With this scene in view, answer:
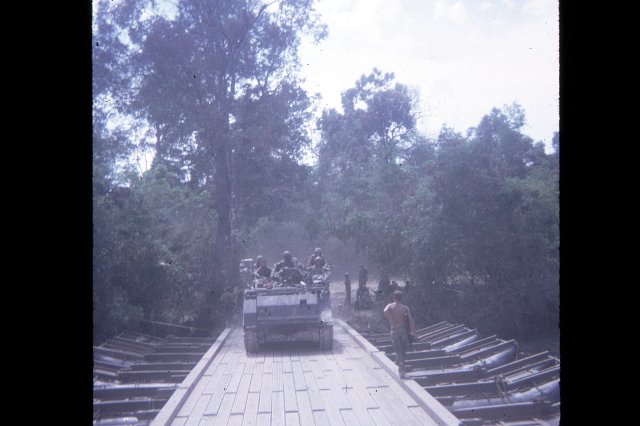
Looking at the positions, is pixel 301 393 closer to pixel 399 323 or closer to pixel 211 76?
A: pixel 399 323

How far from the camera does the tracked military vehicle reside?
482 inches

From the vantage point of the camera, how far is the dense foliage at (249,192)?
19.3 meters

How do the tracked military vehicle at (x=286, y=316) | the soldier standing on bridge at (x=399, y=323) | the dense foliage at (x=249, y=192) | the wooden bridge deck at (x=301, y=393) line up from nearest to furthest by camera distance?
the wooden bridge deck at (x=301, y=393) < the soldier standing on bridge at (x=399, y=323) < the tracked military vehicle at (x=286, y=316) < the dense foliage at (x=249, y=192)

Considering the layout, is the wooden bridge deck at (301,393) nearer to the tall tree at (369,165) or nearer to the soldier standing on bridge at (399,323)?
the soldier standing on bridge at (399,323)

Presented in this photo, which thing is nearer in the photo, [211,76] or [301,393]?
[301,393]

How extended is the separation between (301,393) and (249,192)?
1767 cm

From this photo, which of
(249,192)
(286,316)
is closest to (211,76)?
(249,192)

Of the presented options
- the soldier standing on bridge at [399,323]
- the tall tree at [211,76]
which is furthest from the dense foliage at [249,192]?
the soldier standing on bridge at [399,323]

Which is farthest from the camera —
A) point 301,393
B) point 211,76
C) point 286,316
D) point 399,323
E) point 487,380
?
point 211,76

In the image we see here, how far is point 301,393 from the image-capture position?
8.68m

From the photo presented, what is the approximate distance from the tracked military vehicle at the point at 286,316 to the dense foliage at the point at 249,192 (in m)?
5.24

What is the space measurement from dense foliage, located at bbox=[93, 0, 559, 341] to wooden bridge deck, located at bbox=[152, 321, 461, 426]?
6604 millimetres
